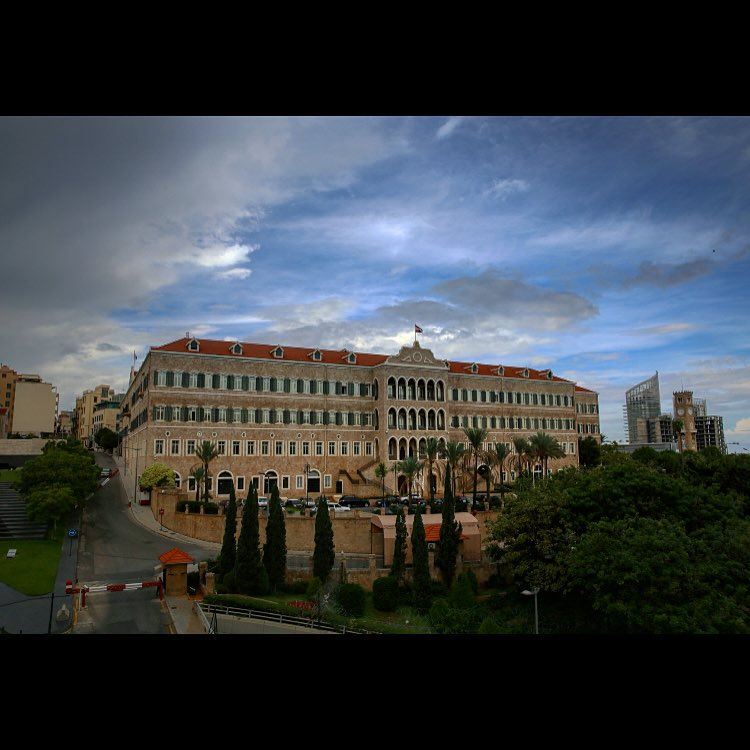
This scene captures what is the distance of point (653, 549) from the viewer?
15180 millimetres

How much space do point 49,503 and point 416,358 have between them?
25810 millimetres

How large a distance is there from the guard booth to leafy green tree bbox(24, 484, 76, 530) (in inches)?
305

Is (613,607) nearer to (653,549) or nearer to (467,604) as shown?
(653,549)

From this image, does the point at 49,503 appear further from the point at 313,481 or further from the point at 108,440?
the point at 108,440

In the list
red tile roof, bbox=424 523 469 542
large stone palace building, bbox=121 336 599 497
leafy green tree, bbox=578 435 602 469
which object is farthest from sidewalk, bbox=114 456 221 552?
leafy green tree, bbox=578 435 602 469

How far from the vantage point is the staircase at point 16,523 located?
24672 millimetres

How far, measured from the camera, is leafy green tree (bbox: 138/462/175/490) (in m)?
31.4

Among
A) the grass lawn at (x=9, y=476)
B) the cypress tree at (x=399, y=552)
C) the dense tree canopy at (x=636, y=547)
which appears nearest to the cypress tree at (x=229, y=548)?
the cypress tree at (x=399, y=552)

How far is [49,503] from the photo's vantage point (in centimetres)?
2353

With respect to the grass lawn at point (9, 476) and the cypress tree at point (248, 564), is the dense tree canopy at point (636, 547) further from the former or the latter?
the grass lawn at point (9, 476)

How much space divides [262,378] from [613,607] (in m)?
26.8

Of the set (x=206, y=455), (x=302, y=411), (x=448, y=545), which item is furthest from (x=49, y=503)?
(x=302, y=411)

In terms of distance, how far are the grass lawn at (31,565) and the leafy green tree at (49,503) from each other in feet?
3.42
